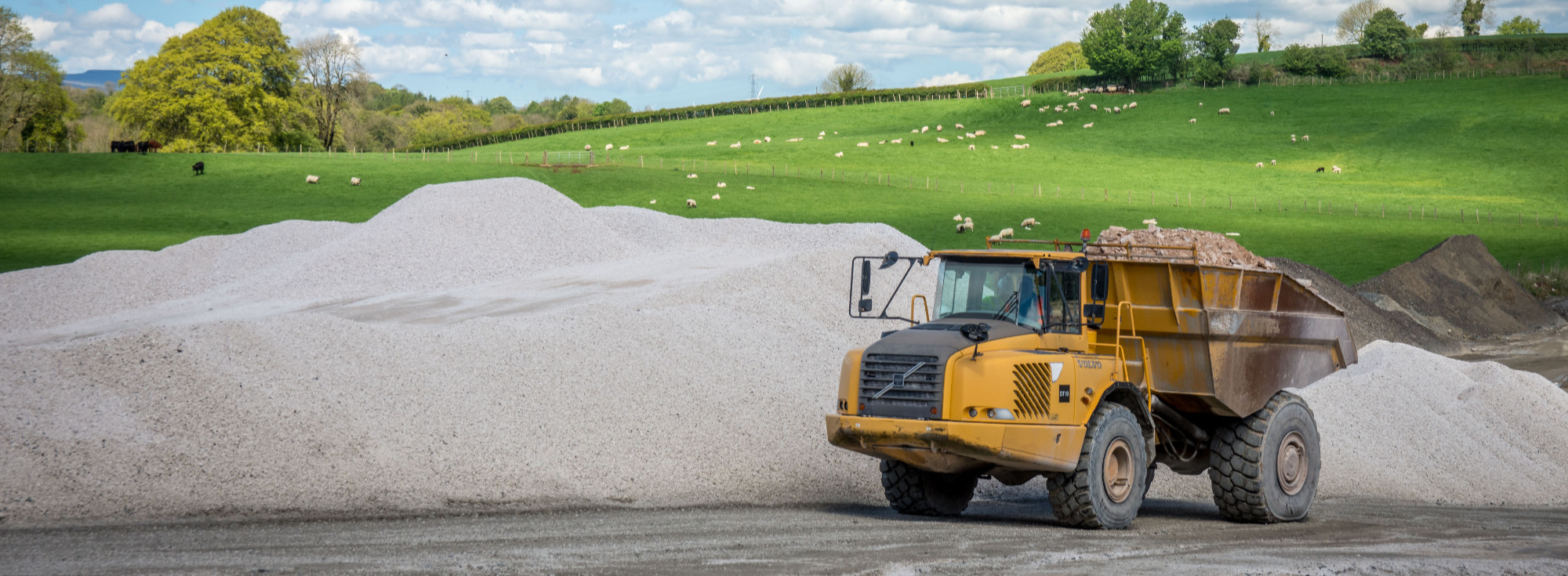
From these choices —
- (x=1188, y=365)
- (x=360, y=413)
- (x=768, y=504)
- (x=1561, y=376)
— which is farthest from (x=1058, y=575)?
(x=1561, y=376)

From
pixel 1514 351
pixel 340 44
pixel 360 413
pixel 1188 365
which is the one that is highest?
pixel 340 44

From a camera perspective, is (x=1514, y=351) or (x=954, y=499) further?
(x=1514, y=351)

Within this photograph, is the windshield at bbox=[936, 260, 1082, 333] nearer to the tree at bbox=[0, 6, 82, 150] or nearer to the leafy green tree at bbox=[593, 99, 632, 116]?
the tree at bbox=[0, 6, 82, 150]

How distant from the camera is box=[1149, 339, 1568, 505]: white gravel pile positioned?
17.4 metres

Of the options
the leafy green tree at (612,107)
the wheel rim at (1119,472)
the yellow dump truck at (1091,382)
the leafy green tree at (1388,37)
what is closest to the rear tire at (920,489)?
the yellow dump truck at (1091,382)

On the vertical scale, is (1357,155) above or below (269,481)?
above

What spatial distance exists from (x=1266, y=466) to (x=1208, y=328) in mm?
2122

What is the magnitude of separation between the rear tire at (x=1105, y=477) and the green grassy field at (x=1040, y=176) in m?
36.4

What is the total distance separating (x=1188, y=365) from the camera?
41.7ft

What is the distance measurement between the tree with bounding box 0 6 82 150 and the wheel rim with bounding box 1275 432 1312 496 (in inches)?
3404

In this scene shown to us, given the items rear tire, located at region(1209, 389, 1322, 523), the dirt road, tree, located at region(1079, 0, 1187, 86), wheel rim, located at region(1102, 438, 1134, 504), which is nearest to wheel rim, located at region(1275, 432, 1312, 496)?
rear tire, located at region(1209, 389, 1322, 523)

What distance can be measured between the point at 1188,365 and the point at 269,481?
11.4 m

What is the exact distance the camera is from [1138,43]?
106000mm

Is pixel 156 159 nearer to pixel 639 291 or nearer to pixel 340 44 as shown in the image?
pixel 340 44
